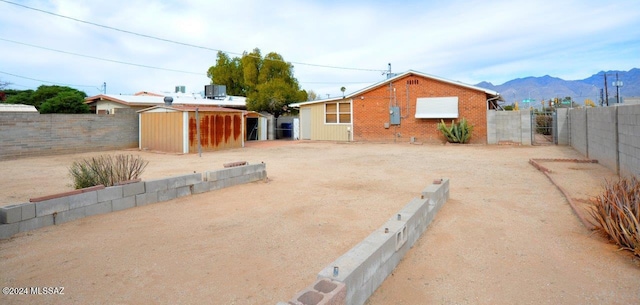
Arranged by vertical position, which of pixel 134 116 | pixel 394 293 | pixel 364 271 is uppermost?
pixel 134 116

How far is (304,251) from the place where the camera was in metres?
4.36

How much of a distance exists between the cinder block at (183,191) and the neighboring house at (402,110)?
1679cm

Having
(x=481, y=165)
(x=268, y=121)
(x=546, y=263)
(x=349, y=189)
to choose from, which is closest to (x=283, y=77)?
(x=268, y=121)

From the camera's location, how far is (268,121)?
2833 cm

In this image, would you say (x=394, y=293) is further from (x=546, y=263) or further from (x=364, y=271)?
(x=546, y=263)

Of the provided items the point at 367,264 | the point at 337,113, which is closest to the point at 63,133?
the point at 337,113

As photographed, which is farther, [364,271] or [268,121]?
[268,121]

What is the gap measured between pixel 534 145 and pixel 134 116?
21.0 m

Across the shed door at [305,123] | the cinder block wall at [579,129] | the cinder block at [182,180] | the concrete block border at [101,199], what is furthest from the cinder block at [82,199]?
the shed door at [305,123]

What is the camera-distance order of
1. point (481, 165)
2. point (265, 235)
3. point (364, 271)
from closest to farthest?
point (364, 271) < point (265, 235) < point (481, 165)

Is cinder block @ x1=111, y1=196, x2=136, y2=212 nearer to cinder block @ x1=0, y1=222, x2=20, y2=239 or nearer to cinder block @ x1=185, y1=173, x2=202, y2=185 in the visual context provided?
cinder block @ x1=185, y1=173, x2=202, y2=185

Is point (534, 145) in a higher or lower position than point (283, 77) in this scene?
lower

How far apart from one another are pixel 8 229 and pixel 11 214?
0.20 metres

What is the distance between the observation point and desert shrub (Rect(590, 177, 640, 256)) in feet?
13.3
